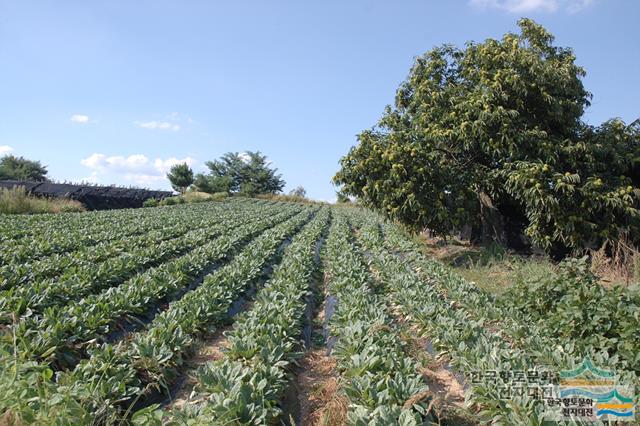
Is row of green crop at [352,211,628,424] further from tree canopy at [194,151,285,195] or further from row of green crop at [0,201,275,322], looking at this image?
tree canopy at [194,151,285,195]

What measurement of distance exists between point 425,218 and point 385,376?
609cm

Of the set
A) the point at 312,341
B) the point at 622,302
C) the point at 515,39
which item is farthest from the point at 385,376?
A: the point at 515,39

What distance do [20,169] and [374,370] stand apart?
180ft

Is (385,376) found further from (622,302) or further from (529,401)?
(622,302)

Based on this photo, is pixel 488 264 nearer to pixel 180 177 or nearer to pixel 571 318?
pixel 571 318

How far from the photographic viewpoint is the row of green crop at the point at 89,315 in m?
3.49

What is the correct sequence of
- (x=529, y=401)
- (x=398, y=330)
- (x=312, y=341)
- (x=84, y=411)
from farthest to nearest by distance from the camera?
1. (x=312, y=341)
2. (x=398, y=330)
3. (x=529, y=401)
4. (x=84, y=411)

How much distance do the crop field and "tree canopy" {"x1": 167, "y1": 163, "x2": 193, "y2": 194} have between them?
1471 inches

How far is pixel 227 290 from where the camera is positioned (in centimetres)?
579

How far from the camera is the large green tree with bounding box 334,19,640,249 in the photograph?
829 cm

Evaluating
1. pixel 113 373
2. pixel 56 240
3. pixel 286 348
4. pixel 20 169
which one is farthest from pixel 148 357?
pixel 20 169

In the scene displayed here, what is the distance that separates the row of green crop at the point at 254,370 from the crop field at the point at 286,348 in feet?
0.04
